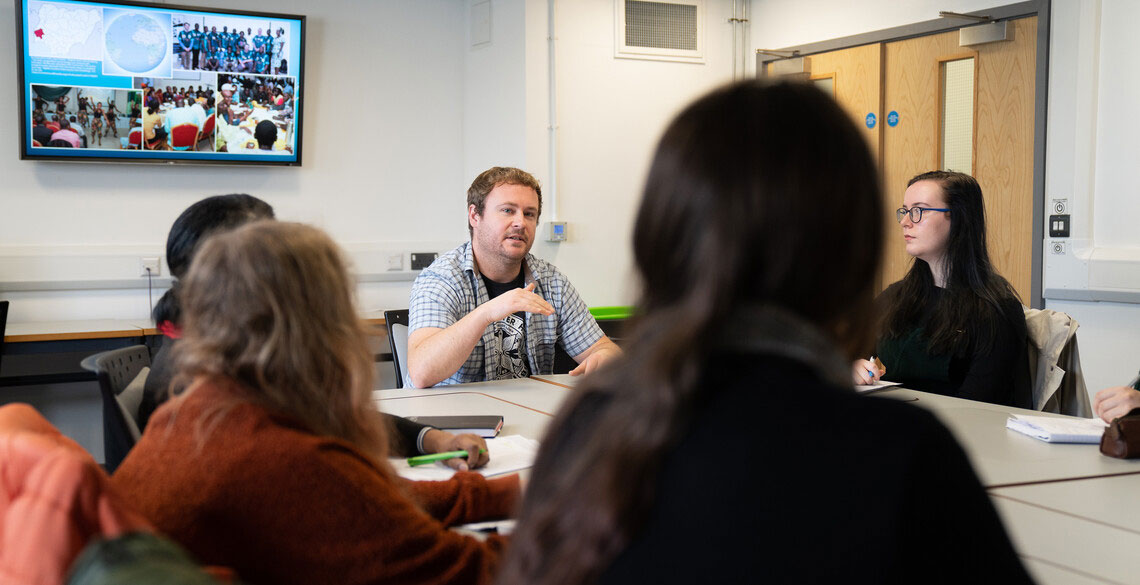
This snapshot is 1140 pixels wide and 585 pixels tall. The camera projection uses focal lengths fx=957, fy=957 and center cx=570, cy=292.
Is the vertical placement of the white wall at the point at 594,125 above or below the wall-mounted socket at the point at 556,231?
above

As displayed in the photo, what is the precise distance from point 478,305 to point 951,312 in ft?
4.58

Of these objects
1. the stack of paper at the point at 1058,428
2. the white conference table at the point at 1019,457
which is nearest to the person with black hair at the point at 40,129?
the white conference table at the point at 1019,457

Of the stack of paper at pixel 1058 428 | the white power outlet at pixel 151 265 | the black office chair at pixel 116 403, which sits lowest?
the stack of paper at pixel 1058 428

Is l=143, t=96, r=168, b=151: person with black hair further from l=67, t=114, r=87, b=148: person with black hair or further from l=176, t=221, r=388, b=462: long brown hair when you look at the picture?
l=176, t=221, r=388, b=462: long brown hair

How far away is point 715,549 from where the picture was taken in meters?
0.69

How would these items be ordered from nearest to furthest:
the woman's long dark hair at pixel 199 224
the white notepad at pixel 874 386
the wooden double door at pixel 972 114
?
the woman's long dark hair at pixel 199 224
the white notepad at pixel 874 386
the wooden double door at pixel 972 114

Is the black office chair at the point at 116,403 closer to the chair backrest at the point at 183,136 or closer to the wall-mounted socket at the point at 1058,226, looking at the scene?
the chair backrest at the point at 183,136

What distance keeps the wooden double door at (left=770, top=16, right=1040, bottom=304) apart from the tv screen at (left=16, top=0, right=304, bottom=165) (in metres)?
2.67

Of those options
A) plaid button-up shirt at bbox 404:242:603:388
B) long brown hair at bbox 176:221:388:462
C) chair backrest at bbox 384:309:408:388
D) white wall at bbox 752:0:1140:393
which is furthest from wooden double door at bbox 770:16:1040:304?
long brown hair at bbox 176:221:388:462

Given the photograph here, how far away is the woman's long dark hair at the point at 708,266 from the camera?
71 cm

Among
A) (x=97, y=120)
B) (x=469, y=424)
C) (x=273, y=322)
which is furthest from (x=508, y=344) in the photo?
(x=97, y=120)

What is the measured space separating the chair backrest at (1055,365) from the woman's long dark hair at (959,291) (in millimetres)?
130

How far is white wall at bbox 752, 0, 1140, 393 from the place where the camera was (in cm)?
373

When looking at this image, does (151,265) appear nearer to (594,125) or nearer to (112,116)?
(112,116)
